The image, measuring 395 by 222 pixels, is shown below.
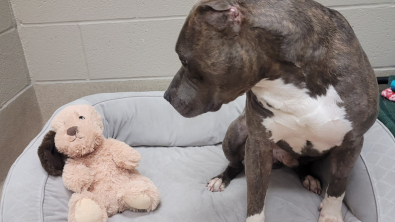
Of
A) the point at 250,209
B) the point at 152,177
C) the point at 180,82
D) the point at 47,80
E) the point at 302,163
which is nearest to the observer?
the point at 180,82

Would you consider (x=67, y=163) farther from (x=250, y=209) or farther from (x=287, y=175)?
(x=287, y=175)

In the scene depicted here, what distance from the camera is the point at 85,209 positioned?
1.44m

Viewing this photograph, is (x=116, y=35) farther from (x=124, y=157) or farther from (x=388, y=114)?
(x=388, y=114)

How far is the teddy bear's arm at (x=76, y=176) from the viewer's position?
4.98 feet

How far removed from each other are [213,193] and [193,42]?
0.97 metres

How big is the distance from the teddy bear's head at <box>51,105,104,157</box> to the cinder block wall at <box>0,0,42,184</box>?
2.65 feet

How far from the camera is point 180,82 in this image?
46.9 inches

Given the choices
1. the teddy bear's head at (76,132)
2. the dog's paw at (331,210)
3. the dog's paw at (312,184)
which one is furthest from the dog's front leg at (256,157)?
the teddy bear's head at (76,132)

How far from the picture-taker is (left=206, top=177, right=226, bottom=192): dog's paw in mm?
1793

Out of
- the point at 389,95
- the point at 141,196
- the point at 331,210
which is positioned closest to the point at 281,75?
the point at 331,210

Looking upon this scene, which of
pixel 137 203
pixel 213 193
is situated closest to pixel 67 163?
pixel 137 203

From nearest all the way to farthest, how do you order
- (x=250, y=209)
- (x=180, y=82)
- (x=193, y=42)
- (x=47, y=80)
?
(x=193, y=42), (x=180, y=82), (x=250, y=209), (x=47, y=80)

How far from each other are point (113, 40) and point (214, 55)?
1.45 m

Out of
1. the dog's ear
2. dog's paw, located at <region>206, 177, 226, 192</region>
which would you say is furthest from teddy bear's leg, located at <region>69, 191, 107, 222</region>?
the dog's ear
